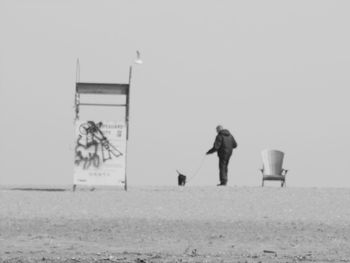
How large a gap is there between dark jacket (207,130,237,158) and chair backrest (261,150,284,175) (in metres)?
1.51

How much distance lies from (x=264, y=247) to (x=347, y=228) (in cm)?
270

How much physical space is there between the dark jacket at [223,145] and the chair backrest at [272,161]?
1.51 meters

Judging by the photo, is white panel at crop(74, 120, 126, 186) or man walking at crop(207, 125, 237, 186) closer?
white panel at crop(74, 120, 126, 186)

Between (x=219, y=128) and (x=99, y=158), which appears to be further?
(x=219, y=128)

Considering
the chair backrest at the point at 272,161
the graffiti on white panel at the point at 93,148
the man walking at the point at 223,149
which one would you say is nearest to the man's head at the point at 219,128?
the man walking at the point at 223,149

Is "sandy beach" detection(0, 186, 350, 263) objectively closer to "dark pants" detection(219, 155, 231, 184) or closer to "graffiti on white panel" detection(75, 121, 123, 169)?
"graffiti on white panel" detection(75, 121, 123, 169)

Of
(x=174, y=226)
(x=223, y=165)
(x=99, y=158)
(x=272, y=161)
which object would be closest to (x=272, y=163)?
(x=272, y=161)

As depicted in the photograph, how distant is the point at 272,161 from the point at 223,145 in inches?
73.4

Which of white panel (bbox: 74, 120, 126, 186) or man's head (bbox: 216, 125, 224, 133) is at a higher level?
man's head (bbox: 216, 125, 224, 133)

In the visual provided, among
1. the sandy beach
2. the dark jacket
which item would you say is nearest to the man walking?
the dark jacket

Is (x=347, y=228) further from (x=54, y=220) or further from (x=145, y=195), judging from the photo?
(x=145, y=195)

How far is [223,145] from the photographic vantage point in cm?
2461

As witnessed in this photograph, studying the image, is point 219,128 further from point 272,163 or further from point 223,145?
point 272,163

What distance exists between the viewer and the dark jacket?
968 inches
